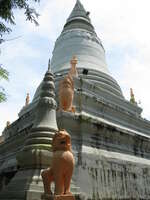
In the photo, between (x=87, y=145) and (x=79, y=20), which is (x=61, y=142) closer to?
(x=87, y=145)

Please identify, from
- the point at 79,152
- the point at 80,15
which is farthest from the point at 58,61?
the point at 79,152

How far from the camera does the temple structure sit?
636 centimetres

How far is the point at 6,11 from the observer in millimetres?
4766

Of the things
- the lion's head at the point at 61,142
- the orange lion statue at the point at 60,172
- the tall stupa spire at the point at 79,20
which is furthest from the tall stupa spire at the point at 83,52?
the orange lion statue at the point at 60,172

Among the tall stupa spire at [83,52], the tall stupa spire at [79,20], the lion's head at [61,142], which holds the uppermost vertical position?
the tall stupa spire at [79,20]

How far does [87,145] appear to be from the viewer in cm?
948

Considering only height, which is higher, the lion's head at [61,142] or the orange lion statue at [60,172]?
the lion's head at [61,142]

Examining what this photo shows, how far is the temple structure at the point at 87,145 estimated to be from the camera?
6363 millimetres

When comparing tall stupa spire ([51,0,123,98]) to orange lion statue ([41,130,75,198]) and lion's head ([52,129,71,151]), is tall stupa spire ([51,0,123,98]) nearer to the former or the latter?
lion's head ([52,129,71,151])

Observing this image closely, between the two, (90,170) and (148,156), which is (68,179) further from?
(148,156)

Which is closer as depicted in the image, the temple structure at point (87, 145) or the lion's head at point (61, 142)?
the lion's head at point (61, 142)

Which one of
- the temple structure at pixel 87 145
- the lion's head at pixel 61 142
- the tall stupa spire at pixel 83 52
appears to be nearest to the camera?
the lion's head at pixel 61 142

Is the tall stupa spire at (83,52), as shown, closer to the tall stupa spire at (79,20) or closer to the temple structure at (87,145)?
the tall stupa spire at (79,20)

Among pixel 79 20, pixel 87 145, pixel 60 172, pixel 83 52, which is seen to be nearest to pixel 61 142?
pixel 60 172
